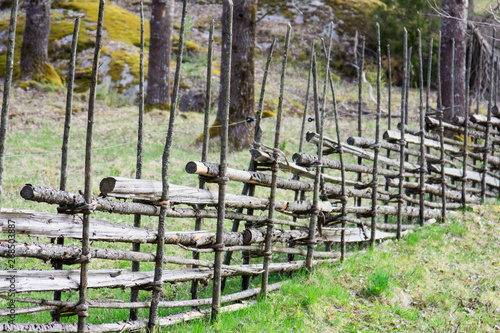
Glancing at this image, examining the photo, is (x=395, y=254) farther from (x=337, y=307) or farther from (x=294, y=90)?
(x=294, y=90)

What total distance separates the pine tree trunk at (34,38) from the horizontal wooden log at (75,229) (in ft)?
29.8

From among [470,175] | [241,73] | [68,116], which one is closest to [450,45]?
[470,175]

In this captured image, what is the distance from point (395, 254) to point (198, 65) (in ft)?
33.4

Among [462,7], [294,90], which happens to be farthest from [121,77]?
[462,7]

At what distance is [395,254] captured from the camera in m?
5.21

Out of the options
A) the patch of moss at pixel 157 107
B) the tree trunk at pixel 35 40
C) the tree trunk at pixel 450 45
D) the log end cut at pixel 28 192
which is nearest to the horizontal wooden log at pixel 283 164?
the log end cut at pixel 28 192

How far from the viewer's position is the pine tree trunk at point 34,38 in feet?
34.1

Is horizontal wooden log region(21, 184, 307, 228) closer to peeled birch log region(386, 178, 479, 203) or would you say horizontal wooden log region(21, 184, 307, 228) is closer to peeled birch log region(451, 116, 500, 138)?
peeled birch log region(386, 178, 479, 203)

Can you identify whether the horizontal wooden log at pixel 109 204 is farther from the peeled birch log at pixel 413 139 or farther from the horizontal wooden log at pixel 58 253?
the peeled birch log at pixel 413 139

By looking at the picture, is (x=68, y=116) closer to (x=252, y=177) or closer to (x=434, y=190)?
(x=252, y=177)

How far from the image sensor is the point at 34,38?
10.5 metres

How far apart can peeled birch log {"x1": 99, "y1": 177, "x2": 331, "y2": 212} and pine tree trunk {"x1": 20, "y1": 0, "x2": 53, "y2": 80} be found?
348 inches

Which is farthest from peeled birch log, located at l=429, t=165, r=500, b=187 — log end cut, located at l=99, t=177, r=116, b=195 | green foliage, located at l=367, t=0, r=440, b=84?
green foliage, located at l=367, t=0, r=440, b=84

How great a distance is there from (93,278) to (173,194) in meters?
0.74
